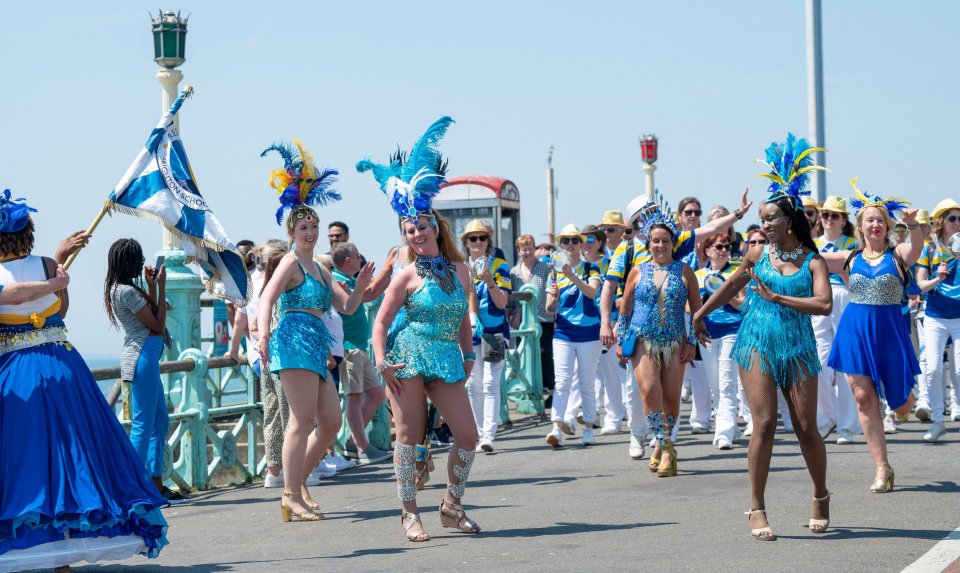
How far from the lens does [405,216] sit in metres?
7.84

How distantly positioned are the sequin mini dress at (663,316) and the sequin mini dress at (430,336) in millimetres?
2614

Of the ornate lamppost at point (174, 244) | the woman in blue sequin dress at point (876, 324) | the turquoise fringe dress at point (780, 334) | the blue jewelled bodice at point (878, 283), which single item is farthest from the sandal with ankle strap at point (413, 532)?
the ornate lamppost at point (174, 244)

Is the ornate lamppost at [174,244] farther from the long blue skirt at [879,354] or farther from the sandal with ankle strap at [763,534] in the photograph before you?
the sandal with ankle strap at [763,534]

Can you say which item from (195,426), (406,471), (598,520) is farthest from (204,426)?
(598,520)

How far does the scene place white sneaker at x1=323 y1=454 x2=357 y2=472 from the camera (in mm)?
11275

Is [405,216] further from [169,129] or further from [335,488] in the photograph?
[335,488]

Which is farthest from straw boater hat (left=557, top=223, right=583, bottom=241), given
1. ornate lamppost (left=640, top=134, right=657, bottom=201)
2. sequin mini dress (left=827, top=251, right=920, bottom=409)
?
ornate lamppost (left=640, top=134, right=657, bottom=201)

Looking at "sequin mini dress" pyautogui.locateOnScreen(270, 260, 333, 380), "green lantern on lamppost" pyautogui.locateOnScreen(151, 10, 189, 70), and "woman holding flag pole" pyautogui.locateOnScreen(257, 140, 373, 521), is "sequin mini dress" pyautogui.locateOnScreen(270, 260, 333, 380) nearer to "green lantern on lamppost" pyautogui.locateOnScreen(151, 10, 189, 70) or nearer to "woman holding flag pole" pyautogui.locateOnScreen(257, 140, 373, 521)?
"woman holding flag pole" pyautogui.locateOnScreen(257, 140, 373, 521)

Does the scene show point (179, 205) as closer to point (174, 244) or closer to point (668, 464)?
point (668, 464)

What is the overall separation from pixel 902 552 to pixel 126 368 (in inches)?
210

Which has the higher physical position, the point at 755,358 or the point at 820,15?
the point at 820,15

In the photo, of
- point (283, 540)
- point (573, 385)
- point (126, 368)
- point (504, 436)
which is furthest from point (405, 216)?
point (504, 436)

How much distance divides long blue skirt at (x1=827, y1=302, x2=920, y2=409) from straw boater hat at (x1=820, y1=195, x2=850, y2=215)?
2231 mm

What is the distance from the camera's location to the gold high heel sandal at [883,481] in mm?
8688
